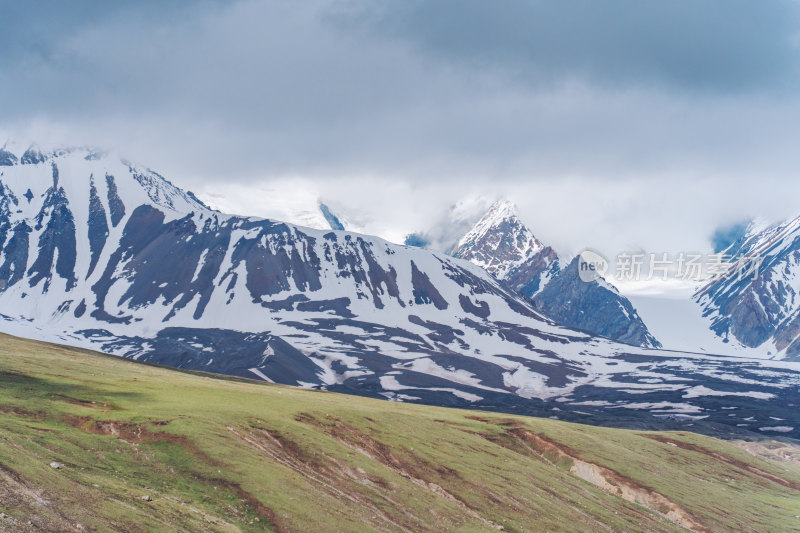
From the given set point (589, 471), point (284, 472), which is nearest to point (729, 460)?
point (589, 471)

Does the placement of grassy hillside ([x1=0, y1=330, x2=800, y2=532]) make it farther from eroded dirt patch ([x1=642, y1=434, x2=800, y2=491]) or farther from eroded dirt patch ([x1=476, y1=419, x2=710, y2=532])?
eroded dirt patch ([x1=642, y1=434, x2=800, y2=491])

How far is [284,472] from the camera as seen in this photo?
56531 mm

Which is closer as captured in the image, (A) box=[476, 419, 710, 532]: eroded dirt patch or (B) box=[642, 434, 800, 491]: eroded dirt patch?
(A) box=[476, 419, 710, 532]: eroded dirt patch

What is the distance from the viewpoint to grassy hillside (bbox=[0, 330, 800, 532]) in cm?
4362

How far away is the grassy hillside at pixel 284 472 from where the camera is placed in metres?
43.6

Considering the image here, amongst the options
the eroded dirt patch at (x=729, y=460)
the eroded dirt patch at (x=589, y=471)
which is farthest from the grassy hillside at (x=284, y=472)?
the eroded dirt patch at (x=729, y=460)

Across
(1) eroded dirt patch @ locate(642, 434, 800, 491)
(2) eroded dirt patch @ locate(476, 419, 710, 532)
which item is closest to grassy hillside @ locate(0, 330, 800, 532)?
(2) eroded dirt patch @ locate(476, 419, 710, 532)

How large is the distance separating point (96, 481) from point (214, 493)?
8003 mm

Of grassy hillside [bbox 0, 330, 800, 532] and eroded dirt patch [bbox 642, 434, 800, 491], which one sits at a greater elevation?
eroded dirt patch [bbox 642, 434, 800, 491]

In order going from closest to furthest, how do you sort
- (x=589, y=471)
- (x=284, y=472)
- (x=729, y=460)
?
1. (x=284, y=472)
2. (x=589, y=471)
3. (x=729, y=460)

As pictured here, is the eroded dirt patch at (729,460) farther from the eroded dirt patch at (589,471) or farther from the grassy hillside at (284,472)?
the eroded dirt patch at (589,471)

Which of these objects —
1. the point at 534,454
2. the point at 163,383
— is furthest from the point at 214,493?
the point at 534,454

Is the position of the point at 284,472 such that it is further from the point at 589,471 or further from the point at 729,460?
the point at 729,460

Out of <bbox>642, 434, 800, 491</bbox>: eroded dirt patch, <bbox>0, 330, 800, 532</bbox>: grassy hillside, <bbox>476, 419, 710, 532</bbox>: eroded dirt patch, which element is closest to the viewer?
<bbox>0, 330, 800, 532</bbox>: grassy hillside
